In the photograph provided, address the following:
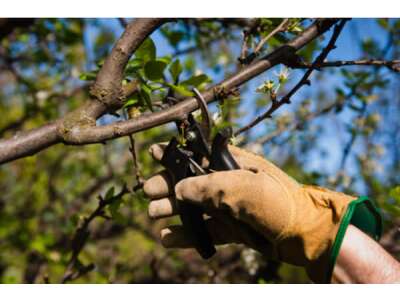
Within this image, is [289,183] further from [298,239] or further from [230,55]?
[230,55]

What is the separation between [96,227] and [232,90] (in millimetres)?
3536

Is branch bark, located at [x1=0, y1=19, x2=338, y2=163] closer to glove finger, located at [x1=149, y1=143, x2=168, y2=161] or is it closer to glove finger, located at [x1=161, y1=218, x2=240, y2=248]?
glove finger, located at [x1=149, y1=143, x2=168, y2=161]

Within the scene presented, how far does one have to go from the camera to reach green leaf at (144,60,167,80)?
1367 millimetres

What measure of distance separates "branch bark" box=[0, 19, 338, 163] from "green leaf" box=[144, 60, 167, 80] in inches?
3.1

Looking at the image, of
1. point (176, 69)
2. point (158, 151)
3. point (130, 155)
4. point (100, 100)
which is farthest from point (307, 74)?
point (130, 155)

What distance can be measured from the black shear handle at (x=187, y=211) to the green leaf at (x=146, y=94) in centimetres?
13

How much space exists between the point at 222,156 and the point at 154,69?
13.2 inches

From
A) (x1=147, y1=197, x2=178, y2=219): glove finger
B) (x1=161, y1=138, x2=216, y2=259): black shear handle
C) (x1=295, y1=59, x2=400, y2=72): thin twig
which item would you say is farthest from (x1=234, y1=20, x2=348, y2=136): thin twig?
(x1=147, y1=197, x2=178, y2=219): glove finger

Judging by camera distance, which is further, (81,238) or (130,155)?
(130,155)

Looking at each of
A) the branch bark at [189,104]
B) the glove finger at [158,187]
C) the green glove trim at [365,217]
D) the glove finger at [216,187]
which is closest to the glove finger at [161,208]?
the glove finger at [158,187]

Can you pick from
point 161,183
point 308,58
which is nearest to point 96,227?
point 308,58

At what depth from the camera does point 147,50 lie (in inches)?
55.6

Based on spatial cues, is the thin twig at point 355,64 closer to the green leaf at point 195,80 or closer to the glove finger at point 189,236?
the green leaf at point 195,80

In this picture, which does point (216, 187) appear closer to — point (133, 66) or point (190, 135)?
point (190, 135)
